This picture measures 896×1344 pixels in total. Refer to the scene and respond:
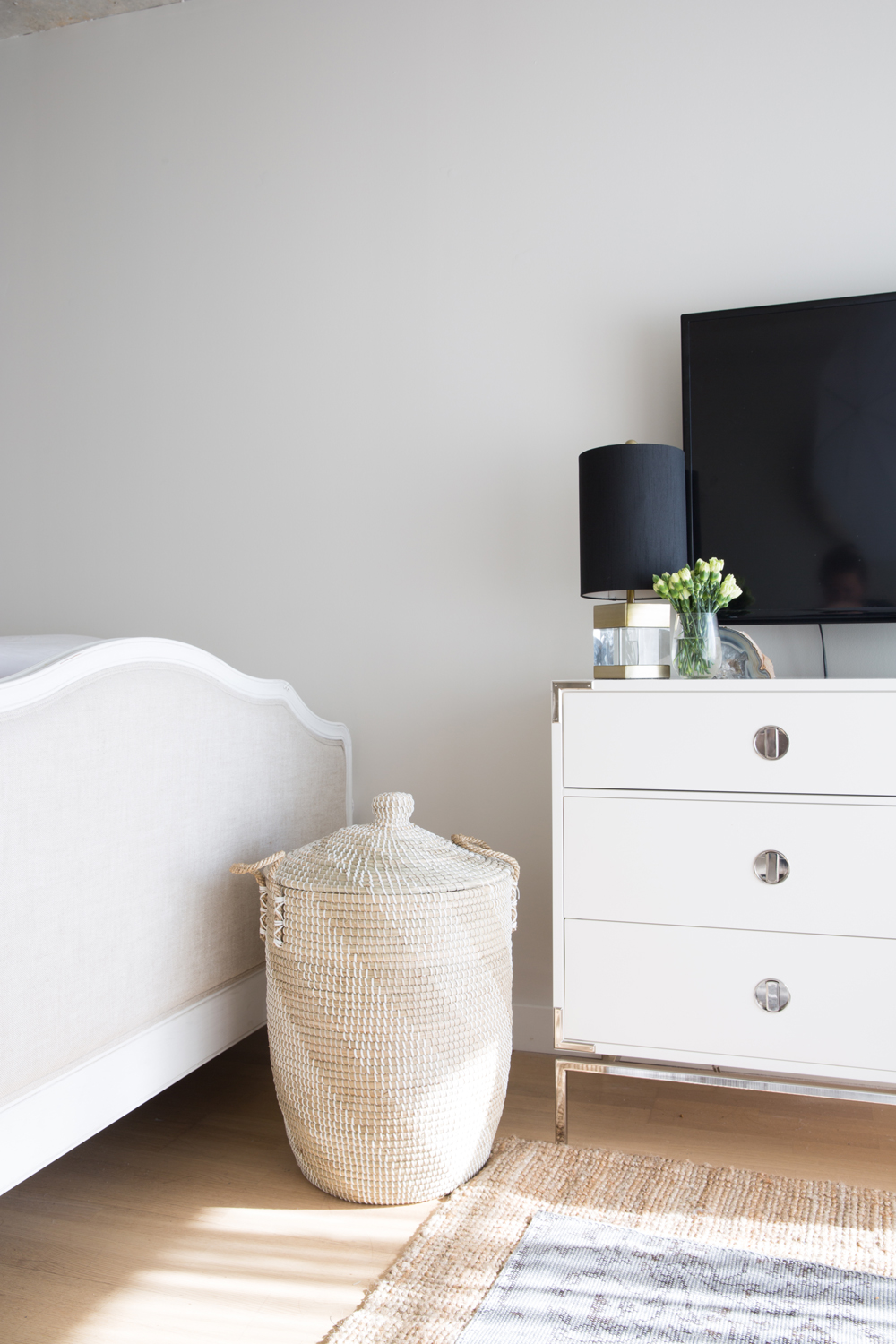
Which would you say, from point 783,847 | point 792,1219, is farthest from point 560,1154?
point 783,847

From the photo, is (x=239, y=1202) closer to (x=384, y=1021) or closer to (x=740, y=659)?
(x=384, y=1021)

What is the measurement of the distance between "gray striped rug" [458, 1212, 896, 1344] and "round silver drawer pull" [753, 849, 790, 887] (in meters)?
0.49

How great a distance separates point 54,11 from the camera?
237cm

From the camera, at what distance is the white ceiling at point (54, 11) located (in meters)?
2.33

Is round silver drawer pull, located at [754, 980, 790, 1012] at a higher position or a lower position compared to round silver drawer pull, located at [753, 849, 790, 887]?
lower

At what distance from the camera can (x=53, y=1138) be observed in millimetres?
1180

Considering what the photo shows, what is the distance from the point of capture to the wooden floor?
1135 mm

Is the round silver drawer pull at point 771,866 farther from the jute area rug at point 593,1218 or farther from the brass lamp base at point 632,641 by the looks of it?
the jute area rug at point 593,1218

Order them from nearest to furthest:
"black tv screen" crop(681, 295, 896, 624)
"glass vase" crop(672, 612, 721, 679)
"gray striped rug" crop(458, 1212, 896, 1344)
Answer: "gray striped rug" crop(458, 1212, 896, 1344), "glass vase" crop(672, 612, 721, 679), "black tv screen" crop(681, 295, 896, 624)

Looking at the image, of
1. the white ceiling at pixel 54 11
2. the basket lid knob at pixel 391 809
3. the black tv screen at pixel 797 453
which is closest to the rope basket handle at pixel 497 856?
the basket lid knob at pixel 391 809

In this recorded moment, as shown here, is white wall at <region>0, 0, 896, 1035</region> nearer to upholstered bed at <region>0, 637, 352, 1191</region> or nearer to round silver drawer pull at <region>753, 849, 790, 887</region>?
upholstered bed at <region>0, 637, 352, 1191</region>

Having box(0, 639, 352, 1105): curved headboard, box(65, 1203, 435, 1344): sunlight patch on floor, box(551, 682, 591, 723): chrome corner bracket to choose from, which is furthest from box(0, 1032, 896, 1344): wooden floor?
box(551, 682, 591, 723): chrome corner bracket

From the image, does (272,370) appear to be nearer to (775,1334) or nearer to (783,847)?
(783,847)

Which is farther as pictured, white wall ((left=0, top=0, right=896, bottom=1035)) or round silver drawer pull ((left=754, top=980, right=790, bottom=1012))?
white wall ((left=0, top=0, right=896, bottom=1035))
